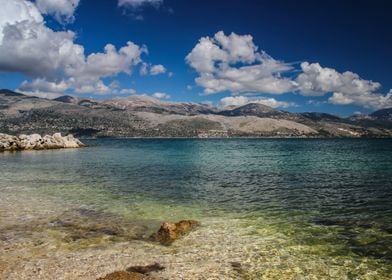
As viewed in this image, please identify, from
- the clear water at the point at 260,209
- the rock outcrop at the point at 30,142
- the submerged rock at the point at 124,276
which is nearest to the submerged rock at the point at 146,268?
the submerged rock at the point at 124,276

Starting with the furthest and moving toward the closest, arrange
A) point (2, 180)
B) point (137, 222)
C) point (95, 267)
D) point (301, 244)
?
point (2, 180)
point (137, 222)
point (301, 244)
point (95, 267)

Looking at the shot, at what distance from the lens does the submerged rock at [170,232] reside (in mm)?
19969

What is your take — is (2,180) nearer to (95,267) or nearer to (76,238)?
(76,238)

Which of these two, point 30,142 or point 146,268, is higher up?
point 30,142

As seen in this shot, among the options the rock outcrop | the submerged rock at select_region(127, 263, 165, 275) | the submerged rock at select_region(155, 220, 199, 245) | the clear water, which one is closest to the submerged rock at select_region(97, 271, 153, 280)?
the submerged rock at select_region(127, 263, 165, 275)

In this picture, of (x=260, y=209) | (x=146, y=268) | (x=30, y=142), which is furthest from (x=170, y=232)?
(x=30, y=142)

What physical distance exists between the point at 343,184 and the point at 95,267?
32596 millimetres

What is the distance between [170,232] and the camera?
20375 mm

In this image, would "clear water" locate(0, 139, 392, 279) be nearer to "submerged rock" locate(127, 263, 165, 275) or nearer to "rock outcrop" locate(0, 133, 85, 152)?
"submerged rock" locate(127, 263, 165, 275)

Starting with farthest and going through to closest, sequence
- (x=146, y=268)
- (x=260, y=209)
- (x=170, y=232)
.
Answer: (x=260, y=209), (x=170, y=232), (x=146, y=268)

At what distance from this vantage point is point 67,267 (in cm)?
1609

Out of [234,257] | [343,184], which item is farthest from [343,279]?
[343,184]

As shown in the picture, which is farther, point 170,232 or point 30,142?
point 30,142

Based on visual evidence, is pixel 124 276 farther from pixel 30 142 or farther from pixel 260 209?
pixel 30 142
